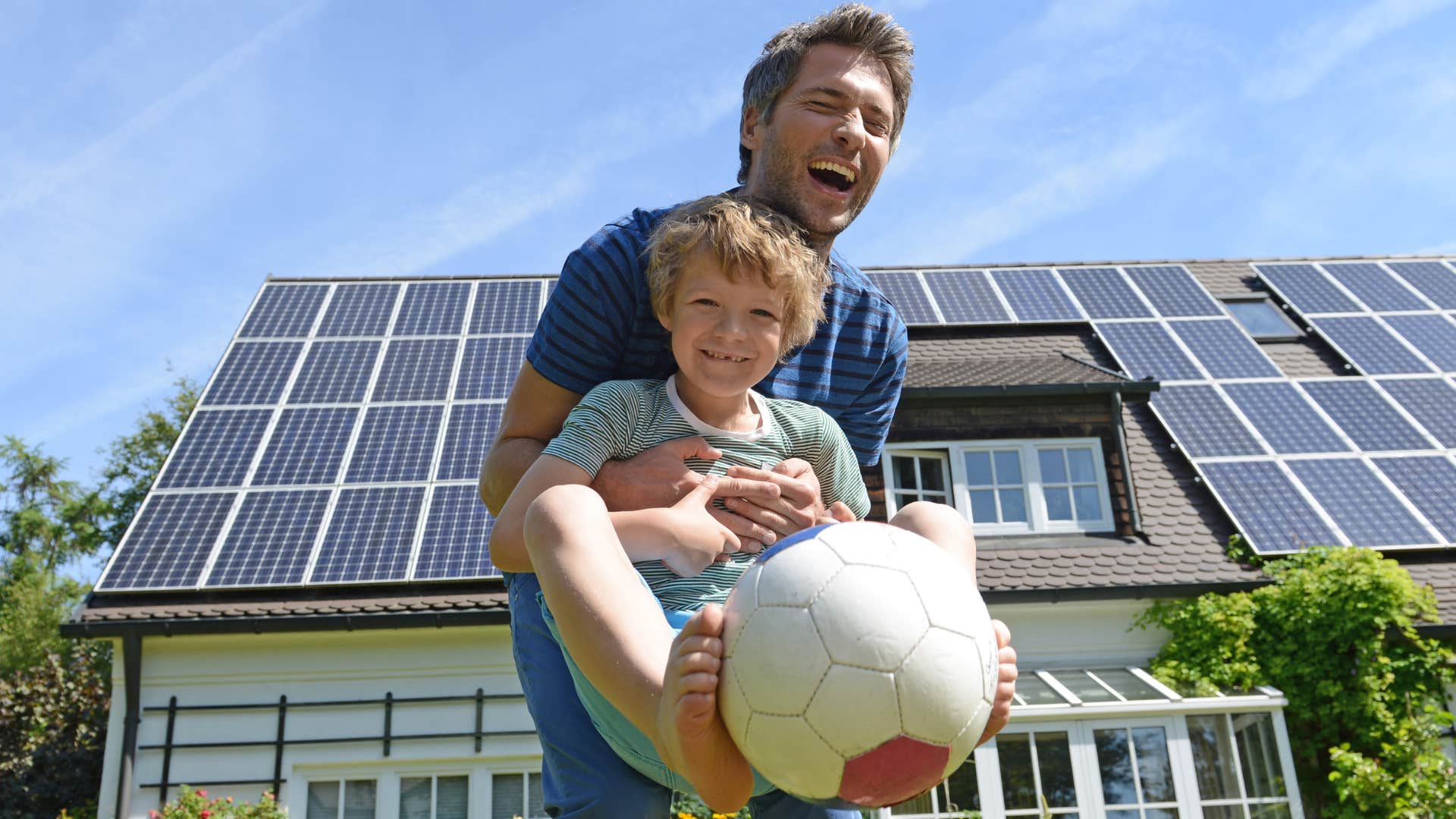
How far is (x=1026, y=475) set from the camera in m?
12.5

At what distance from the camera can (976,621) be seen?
2.21 m

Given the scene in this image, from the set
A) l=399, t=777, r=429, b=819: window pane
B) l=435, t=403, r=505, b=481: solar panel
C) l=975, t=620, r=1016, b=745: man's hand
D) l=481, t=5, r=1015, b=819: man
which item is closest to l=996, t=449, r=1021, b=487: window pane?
l=435, t=403, r=505, b=481: solar panel

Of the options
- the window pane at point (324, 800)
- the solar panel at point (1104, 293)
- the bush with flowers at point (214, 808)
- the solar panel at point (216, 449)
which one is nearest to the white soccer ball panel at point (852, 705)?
the bush with flowers at point (214, 808)

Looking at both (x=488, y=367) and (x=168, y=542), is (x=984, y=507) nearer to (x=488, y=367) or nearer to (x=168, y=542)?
(x=488, y=367)

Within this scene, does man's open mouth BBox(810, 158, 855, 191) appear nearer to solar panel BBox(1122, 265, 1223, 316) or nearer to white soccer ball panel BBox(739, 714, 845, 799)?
white soccer ball panel BBox(739, 714, 845, 799)

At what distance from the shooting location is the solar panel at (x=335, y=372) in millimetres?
13383

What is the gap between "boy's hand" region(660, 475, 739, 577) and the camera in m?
2.55

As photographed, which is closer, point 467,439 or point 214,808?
point 214,808

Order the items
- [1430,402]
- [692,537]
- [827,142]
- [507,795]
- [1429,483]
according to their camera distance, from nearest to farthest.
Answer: [692,537] < [827,142] < [507,795] < [1429,483] < [1430,402]

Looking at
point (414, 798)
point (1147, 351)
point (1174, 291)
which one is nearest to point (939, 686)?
point (414, 798)

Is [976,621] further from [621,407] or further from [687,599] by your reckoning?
[621,407]

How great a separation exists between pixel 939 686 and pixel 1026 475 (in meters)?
10.8

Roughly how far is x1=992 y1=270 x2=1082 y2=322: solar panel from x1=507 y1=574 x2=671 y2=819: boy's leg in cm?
1368

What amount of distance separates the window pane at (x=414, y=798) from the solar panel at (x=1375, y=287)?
1435 centimetres
